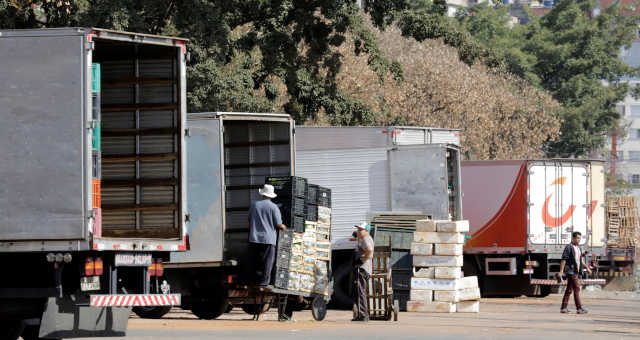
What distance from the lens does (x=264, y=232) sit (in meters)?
18.5

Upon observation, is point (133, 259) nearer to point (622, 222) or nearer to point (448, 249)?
point (448, 249)

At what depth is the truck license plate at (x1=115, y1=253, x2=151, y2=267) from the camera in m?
13.2

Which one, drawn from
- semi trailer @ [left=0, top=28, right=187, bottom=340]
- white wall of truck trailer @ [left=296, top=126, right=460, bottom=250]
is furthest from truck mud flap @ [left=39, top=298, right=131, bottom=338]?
white wall of truck trailer @ [left=296, top=126, right=460, bottom=250]

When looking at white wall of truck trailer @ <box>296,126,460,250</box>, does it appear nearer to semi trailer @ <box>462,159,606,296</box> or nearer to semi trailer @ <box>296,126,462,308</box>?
semi trailer @ <box>296,126,462,308</box>

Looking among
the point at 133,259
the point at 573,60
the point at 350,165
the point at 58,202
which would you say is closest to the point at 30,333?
the point at 133,259

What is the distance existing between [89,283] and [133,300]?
0.61m

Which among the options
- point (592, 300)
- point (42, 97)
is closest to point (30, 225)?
point (42, 97)

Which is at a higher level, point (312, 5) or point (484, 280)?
point (312, 5)

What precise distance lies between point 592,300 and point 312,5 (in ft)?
33.8

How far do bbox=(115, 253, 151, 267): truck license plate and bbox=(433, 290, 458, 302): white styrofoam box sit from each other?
35.8ft

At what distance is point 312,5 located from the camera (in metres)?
29.3

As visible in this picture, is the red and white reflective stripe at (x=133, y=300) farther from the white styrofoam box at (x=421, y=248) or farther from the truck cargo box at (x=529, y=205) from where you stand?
the truck cargo box at (x=529, y=205)

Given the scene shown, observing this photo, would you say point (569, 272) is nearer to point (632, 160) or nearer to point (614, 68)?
point (614, 68)

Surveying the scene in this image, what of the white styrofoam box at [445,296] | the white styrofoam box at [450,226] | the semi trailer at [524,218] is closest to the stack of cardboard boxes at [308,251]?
the white styrofoam box at [450,226]
